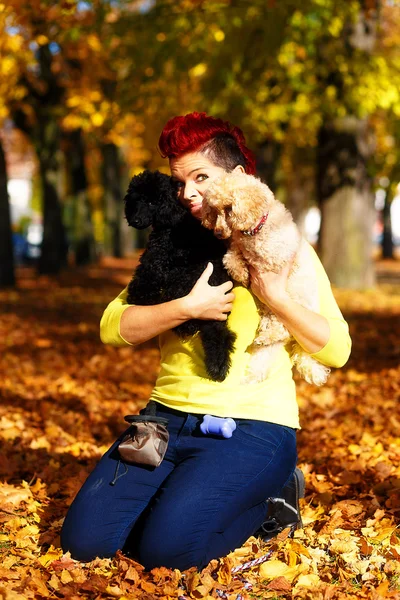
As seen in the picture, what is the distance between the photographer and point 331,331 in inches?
130

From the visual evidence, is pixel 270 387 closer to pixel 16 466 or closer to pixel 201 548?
pixel 201 548

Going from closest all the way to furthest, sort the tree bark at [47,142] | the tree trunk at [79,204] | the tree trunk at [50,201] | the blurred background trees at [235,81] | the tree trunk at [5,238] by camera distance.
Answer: the blurred background trees at [235,81]
the tree trunk at [5,238]
the tree bark at [47,142]
the tree trunk at [50,201]
the tree trunk at [79,204]

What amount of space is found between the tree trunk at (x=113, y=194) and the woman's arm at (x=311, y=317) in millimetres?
24760

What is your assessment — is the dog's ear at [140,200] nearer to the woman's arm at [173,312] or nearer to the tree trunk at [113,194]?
the woman's arm at [173,312]

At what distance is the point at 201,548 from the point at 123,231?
92.3ft

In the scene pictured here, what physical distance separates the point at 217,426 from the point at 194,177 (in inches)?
42.9

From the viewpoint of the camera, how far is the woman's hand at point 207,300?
10.5 ft

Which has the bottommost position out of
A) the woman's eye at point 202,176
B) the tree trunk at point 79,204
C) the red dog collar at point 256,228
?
the red dog collar at point 256,228

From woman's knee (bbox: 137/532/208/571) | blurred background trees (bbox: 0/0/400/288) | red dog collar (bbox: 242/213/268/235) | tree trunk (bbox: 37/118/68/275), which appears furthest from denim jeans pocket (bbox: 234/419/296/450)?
tree trunk (bbox: 37/118/68/275)

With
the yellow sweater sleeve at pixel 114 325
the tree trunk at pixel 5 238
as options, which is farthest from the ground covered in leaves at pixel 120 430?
the tree trunk at pixel 5 238

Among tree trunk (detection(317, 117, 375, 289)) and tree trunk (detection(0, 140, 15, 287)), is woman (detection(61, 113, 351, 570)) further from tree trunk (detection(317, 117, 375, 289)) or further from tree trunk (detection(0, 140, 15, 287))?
tree trunk (detection(0, 140, 15, 287))

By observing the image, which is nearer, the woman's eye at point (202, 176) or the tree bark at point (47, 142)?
the woman's eye at point (202, 176)

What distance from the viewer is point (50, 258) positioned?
19.7 m

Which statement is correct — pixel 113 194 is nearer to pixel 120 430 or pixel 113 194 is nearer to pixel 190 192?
pixel 120 430
